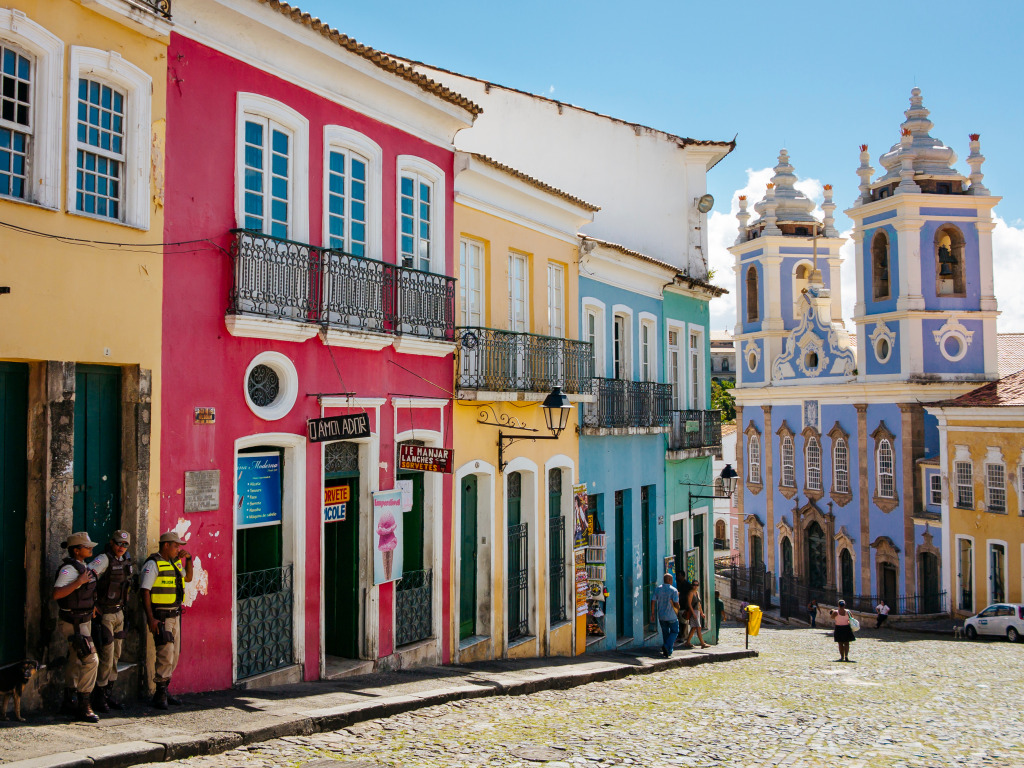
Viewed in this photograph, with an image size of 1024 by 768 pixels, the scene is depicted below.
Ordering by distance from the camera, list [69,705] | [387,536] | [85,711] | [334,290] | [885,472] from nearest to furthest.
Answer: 1. [85,711]
2. [69,705]
3. [334,290]
4. [387,536]
5. [885,472]

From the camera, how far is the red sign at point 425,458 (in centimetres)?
1190

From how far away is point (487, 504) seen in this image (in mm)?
14328

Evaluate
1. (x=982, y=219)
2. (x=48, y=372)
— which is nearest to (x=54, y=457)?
(x=48, y=372)

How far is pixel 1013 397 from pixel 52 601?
32181 millimetres

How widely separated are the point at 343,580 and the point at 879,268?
3474cm

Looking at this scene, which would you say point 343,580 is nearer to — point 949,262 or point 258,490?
point 258,490

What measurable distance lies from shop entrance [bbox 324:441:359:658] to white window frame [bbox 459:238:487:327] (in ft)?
10.1

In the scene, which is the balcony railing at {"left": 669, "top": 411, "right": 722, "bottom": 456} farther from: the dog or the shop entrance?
the dog

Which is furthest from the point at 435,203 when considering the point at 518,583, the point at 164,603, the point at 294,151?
the point at 164,603

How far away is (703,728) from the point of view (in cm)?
1010

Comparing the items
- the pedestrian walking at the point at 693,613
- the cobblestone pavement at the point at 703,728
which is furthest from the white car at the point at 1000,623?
the pedestrian walking at the point at 693,613

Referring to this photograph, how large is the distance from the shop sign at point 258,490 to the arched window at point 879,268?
3548cm

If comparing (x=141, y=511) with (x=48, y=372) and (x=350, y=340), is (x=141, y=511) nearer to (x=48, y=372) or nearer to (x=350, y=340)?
(x=48, y=372)

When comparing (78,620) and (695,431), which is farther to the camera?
(695,431)
